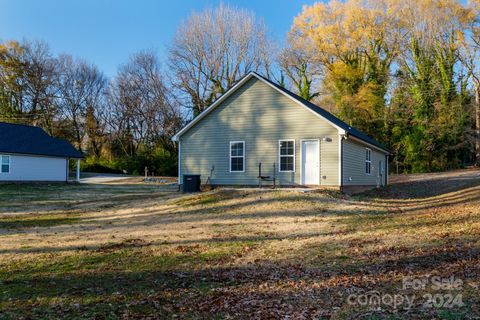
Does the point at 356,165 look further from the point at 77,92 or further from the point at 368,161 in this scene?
the point at 77,92

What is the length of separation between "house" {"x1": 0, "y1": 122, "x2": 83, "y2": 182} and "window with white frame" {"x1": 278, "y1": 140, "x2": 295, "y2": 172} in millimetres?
19990

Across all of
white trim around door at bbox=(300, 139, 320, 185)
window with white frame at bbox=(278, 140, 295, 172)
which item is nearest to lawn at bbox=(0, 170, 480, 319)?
white trim around door at bbox=(300, 139, 320, 185)

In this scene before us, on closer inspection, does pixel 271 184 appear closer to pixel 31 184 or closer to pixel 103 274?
pixel 103 274

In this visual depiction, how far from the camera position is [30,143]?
3077 centimetres

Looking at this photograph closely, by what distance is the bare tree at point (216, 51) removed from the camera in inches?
1556

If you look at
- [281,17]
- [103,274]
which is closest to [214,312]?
[103,274]

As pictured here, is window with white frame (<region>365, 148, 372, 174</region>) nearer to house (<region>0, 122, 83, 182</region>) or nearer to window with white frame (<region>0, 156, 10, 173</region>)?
house (<region>0, 122, 83, 182</region>)

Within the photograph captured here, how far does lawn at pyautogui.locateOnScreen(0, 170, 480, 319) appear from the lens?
5.06m

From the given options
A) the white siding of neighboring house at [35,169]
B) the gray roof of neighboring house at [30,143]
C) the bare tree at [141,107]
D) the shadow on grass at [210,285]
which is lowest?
the shadow on grass at [210,285]

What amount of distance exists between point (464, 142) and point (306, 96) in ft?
47.8

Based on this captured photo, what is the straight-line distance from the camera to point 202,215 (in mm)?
13359

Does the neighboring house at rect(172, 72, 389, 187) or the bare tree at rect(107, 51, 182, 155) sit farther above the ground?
the bare tree at rect(107, 51, 182, 155)

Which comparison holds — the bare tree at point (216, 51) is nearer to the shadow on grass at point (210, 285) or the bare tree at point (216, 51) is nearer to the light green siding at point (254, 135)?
the light green siding at point (254, 135)

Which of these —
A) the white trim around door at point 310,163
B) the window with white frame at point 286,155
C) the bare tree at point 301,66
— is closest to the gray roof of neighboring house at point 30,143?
the window with white frame at point 286,155
